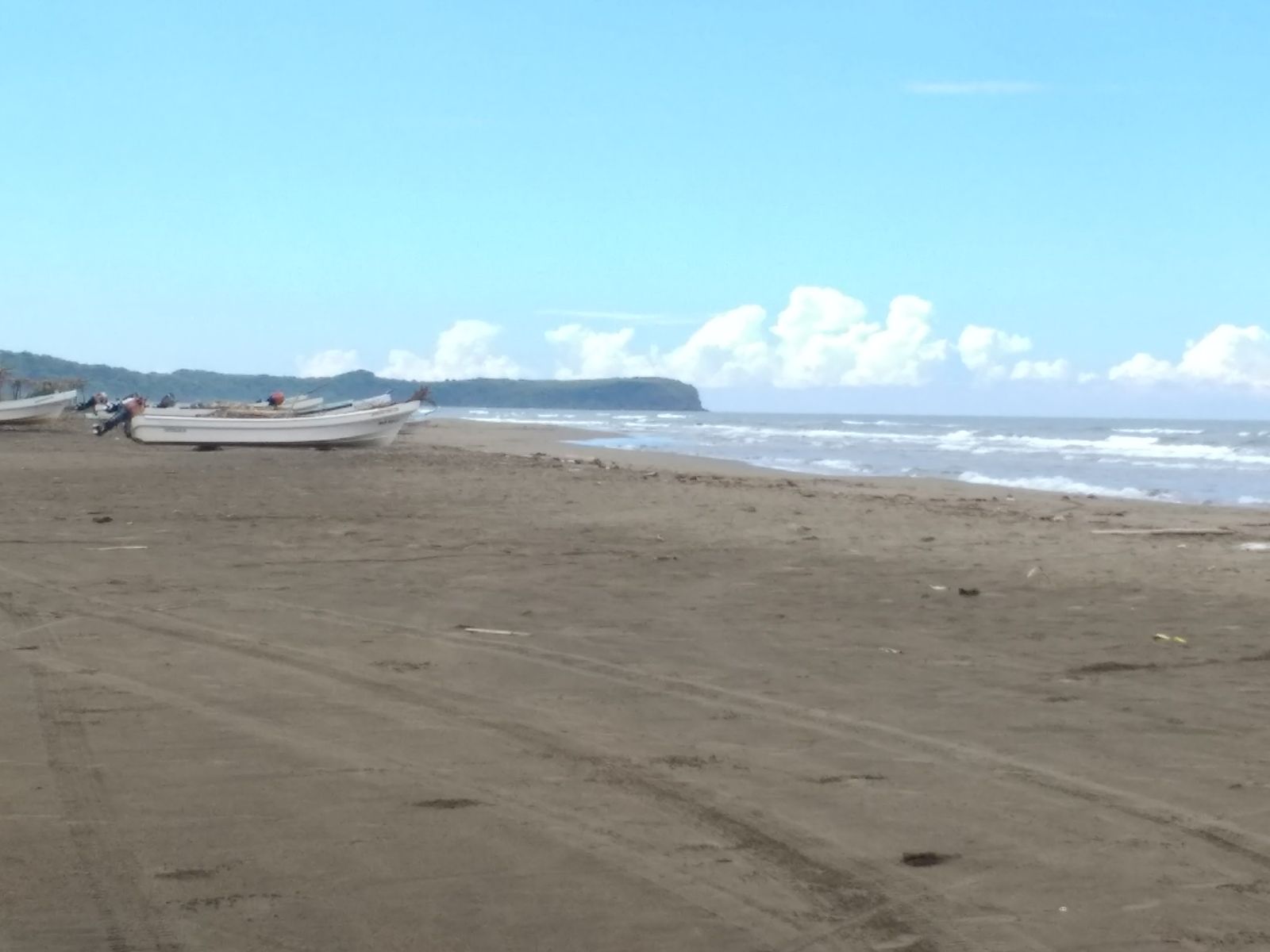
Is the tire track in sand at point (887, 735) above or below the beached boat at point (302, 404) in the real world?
below

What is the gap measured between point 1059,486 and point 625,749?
840 inches

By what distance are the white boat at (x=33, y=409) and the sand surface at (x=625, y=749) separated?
3959 centimetres

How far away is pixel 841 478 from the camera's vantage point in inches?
1009

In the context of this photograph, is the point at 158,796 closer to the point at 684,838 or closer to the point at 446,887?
the point at 446,887

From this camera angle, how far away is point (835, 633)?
798cm

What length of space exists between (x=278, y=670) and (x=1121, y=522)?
38.5 ft

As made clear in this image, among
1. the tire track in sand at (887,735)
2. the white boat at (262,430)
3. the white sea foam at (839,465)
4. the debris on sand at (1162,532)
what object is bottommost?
the tire track in sand at (887,735)

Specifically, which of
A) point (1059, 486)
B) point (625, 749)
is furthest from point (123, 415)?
point (625, 749)

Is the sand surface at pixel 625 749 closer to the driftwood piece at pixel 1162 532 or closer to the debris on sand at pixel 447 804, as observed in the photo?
the debris on sand at pixel 447 804

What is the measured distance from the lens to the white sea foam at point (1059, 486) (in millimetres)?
22281

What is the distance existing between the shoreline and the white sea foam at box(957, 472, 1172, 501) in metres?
0.29

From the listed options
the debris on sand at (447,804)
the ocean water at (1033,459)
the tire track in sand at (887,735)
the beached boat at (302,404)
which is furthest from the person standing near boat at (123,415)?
the debris on sand at (447,804)

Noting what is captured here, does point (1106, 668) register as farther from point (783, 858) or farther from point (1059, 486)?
point (1059, 486)

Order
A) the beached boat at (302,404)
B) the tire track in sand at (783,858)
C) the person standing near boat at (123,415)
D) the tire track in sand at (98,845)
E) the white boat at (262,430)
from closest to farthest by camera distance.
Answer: the tire track in sand at (98,845)
the tire track in sand at (783,858)
the white boat at (262,430)
the person standing near boat at (123,415)
the beached boat at (302,404)
